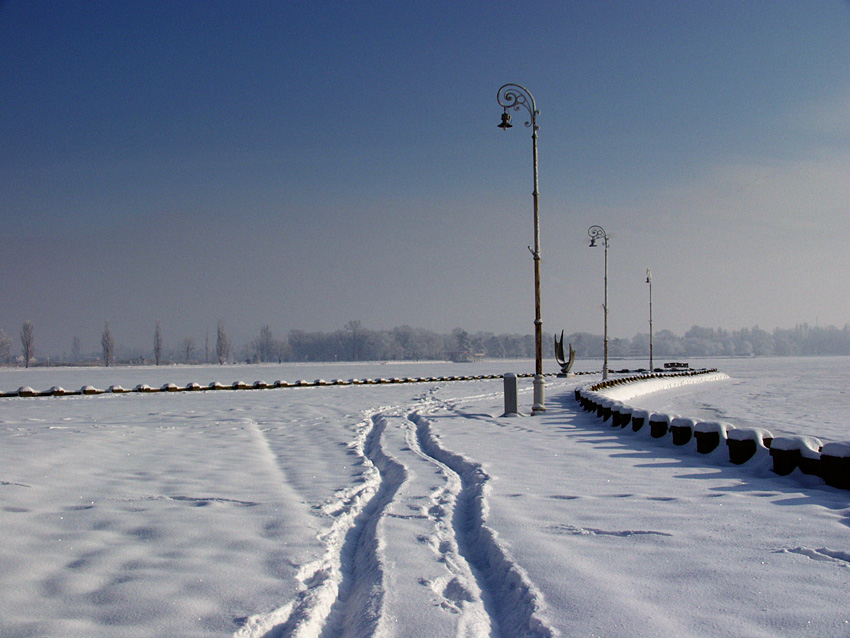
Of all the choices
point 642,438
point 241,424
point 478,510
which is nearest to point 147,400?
point 241,424

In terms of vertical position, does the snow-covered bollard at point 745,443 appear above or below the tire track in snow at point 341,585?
above

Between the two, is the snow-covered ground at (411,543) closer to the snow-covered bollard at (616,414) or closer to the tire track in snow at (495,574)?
the tire track in snow at (495,574)

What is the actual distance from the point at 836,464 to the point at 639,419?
6.25 m

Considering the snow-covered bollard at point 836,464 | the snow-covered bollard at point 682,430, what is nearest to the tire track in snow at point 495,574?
the snow-covered bollard at point 836,464

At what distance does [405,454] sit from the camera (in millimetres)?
10297

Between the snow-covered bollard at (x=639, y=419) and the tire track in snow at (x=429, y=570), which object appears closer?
the tire track in snow at (x=429, y=570)

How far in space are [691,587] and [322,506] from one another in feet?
12.5

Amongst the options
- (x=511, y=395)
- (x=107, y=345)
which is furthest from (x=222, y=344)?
(x=511, y=395)

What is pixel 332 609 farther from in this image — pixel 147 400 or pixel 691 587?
pixel 147 400

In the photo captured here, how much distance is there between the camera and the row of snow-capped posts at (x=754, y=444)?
24.3 ft

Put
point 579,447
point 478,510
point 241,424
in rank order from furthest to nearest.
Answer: point 241,424, point 579,447, point 478,510

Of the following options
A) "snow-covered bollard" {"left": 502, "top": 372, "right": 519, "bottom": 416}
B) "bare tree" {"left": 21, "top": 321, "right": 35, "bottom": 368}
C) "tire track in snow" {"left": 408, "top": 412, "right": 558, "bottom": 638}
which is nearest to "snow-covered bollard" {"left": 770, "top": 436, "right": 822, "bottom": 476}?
"tire track in snow" {"left": 408, "top": 412, "right": 558, "bottom": 638}

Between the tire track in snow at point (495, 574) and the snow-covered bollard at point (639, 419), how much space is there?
6.71 meters

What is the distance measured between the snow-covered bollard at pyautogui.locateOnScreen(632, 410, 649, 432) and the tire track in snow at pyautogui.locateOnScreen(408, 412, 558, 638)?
22.0 feet
